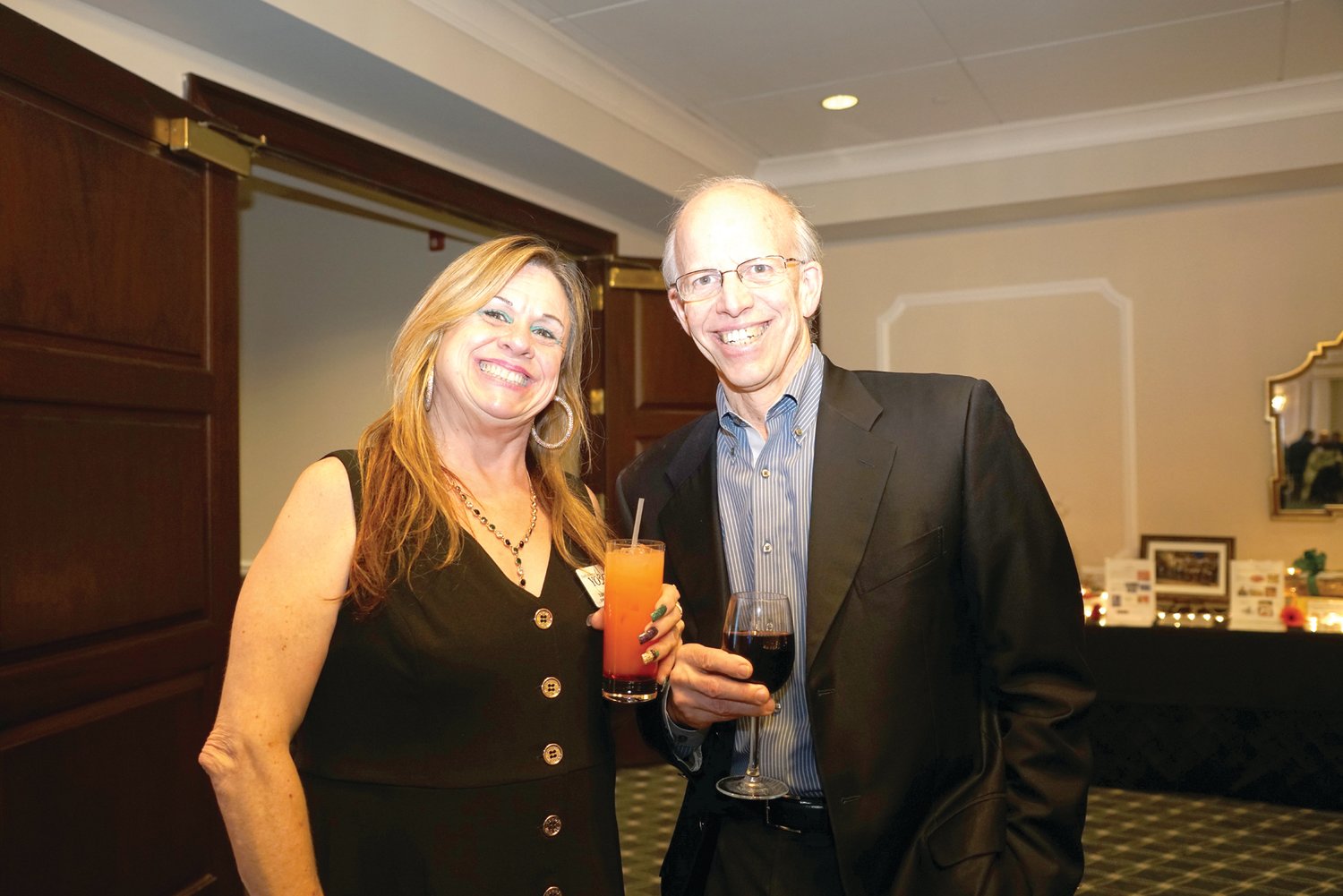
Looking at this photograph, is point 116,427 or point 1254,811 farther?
point 1254,811

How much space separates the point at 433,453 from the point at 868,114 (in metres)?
4.16

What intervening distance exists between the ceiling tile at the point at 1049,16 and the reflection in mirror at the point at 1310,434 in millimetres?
2033

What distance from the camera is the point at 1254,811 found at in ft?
14.6

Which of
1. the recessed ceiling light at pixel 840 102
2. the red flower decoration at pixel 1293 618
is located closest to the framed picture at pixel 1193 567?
the red flower decoration at pixel 1293 618

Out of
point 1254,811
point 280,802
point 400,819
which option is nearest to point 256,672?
point 280,802

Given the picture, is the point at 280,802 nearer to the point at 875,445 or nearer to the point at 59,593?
the point at 875,445

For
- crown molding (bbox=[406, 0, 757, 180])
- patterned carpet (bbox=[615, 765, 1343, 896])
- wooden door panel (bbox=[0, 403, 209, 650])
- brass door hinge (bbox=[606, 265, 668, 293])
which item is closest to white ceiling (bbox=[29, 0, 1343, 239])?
crown molding (bbox=[406, 0, 757, 180])

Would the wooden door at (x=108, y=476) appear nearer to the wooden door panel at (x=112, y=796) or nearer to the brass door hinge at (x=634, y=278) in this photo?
the wooden door panel at (x=112, y=796)

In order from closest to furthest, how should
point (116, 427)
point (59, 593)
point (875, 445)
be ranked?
point (875, 445) < point (59, 593) < point (116, 427)

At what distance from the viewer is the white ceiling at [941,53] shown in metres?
3.96

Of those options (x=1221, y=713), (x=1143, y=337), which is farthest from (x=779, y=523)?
(x=1143, y=337)

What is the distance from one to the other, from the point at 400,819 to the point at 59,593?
150cm

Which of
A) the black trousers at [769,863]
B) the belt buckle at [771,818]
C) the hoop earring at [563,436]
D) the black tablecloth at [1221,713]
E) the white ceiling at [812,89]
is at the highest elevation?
the white ceiling at [812,89]

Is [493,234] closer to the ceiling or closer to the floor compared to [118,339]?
closer to the ceiling
